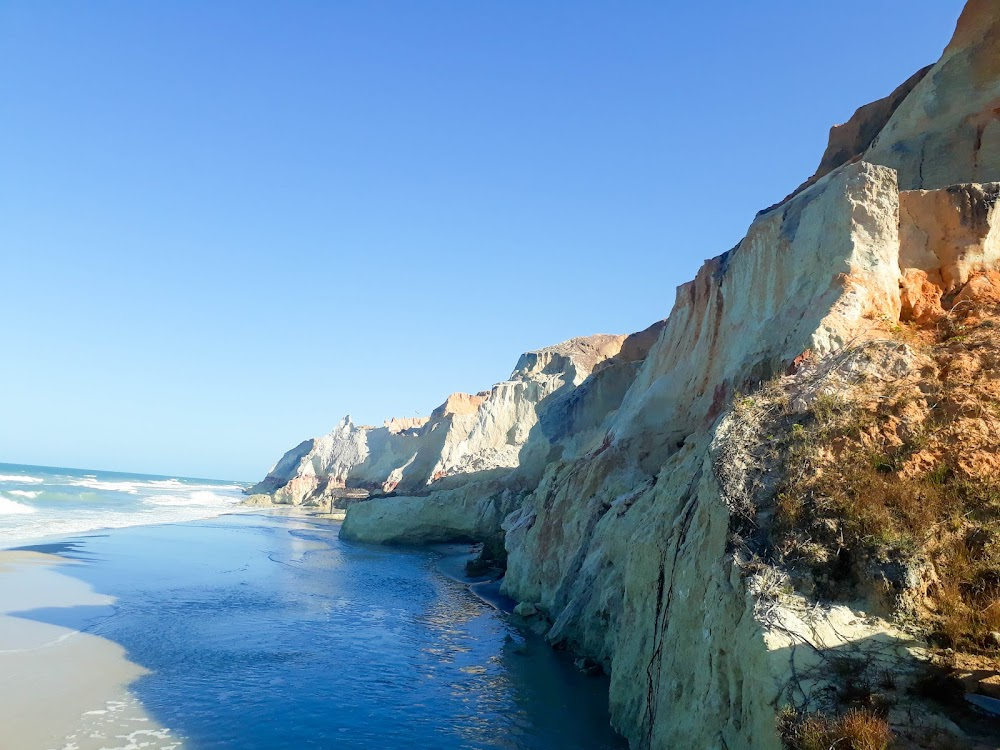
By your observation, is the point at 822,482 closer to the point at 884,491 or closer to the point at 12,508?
the point at 884,491

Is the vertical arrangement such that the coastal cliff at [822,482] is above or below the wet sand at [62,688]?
above

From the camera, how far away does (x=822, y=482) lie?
7074 mm

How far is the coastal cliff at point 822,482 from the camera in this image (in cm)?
569

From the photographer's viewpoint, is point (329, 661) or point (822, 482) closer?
point (822, 482)

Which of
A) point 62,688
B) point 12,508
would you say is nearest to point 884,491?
point 62,688

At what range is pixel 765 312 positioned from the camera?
12734 mm

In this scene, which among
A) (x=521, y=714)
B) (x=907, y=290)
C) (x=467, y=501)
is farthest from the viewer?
(x=467, y=501)

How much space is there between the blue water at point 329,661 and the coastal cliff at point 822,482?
1.37m

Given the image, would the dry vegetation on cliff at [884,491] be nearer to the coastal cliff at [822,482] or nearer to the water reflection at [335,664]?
the coastal cliff at [822,482]

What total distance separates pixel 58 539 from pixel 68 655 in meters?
22.6

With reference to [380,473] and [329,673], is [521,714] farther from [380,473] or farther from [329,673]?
[380,473]

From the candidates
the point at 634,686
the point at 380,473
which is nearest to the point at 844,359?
the point at 634,686

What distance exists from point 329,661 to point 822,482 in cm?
1124

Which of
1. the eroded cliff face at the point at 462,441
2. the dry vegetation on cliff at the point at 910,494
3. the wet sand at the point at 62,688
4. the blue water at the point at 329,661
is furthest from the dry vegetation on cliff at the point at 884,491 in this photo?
the eroded cliff face at the point at 462,441
